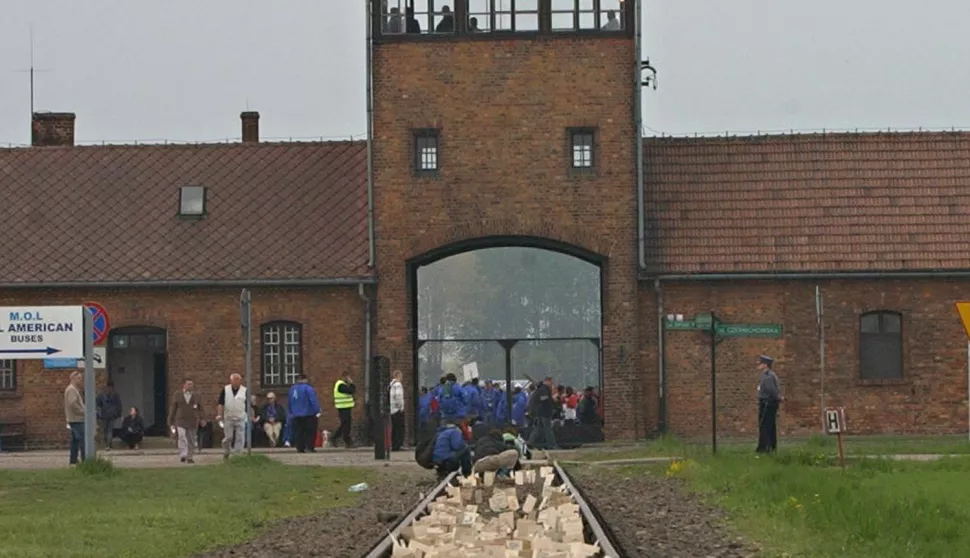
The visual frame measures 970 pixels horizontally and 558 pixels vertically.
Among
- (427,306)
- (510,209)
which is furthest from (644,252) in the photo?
(427,306)

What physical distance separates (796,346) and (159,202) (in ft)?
48.4

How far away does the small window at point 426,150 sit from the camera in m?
43.5

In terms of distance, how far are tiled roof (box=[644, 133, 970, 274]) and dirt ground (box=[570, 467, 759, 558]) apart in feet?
47.3

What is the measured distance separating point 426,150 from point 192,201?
20.7ft

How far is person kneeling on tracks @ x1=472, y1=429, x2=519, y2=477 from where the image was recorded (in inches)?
1053

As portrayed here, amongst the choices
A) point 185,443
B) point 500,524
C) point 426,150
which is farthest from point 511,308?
point 500,524

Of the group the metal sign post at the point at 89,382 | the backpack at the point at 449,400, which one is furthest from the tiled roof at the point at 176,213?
the metal sign post at the point at 89,382

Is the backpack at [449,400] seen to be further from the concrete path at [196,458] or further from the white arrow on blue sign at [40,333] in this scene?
the white arrow on blue sign at [40,333]

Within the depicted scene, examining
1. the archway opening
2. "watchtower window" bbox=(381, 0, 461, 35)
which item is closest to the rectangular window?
"watchtower window" bbox=(381, 0, 461, 35)

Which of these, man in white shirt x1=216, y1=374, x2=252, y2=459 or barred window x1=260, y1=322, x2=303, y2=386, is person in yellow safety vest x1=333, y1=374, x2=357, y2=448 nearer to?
barred window x1=260, y1=322, x2=303, y2=386

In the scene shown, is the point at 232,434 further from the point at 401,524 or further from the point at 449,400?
the point at 401,524

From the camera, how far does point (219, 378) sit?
44.1 metres

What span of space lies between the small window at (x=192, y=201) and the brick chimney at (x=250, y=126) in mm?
4404

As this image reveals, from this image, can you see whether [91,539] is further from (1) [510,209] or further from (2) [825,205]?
(2) [825,205]
